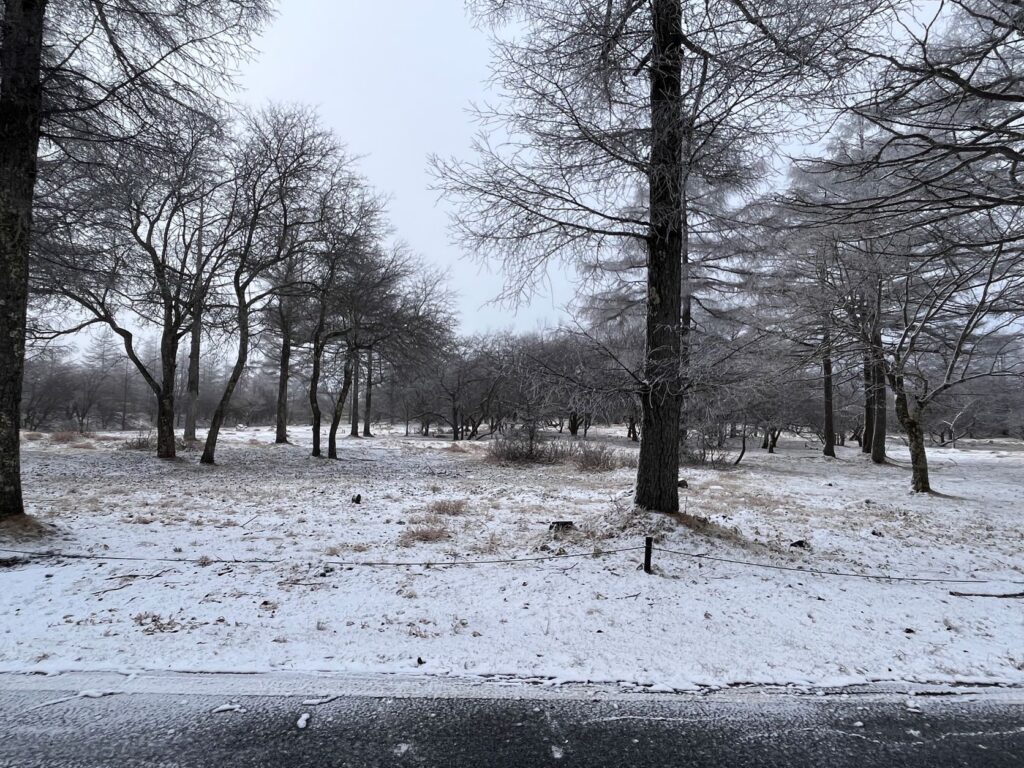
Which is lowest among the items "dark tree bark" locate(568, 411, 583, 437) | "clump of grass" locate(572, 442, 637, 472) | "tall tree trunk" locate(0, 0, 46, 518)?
"clump of grass" locate(572, 442, 637, 472)

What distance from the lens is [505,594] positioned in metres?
3.82

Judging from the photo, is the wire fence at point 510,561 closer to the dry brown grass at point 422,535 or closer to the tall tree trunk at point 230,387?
the dry brown grass at point 422,535

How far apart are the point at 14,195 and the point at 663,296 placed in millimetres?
6967

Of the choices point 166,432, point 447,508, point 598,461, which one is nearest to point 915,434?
point 598,461

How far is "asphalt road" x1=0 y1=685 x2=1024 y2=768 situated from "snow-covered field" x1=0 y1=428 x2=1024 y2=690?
0.25 metres

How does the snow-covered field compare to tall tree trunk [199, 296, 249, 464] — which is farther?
tall tree trunk [199, 296, 249, 464]

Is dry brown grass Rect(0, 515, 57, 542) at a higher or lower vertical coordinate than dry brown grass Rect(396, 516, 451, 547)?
higher

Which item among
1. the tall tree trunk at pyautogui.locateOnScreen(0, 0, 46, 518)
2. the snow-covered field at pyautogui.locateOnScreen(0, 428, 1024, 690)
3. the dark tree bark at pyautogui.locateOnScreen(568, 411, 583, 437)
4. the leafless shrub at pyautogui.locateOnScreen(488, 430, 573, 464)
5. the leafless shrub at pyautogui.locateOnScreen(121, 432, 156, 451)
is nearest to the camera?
the snow-covered field at pyautogui.locateOnScreen(0, 428, 1024, 690)

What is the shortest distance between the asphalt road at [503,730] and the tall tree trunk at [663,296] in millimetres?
3042

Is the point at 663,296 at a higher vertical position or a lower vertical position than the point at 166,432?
higher

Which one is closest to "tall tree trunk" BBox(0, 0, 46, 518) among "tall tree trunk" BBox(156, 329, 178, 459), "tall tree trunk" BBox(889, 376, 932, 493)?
"tall tree trunk" BBox(156, 329, 178, 459)

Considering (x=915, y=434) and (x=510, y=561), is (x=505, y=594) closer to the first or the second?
(x=510, y=561)

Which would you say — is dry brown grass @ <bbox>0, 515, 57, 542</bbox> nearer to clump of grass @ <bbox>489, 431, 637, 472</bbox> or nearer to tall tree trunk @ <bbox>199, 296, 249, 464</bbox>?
tall tree trunk @ <bbox>199, 296, 249, 464</bbox>

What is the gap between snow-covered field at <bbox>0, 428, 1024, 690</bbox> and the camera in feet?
9.52
